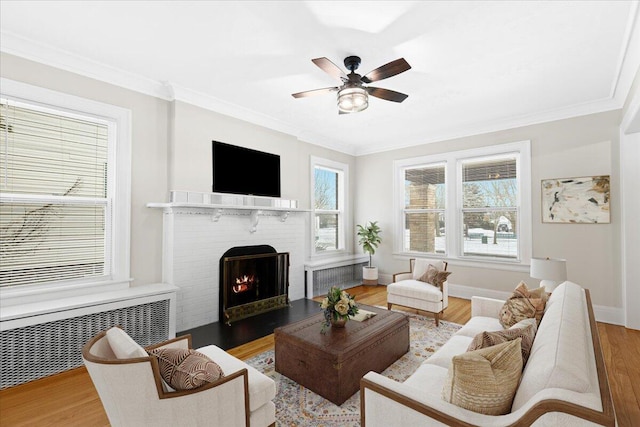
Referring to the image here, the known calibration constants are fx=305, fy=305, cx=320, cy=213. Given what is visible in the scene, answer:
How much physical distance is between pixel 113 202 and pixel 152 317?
1.31 metres

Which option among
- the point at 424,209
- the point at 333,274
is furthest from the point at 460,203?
the point at 333,274

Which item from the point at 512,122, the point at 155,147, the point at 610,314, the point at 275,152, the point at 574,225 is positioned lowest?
the point at 610,314

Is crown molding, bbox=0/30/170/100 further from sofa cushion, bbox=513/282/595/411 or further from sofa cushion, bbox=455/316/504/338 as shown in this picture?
sofa cushion, bbox=513/282/595/411

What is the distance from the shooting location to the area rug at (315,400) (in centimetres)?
205

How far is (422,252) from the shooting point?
18.7ft

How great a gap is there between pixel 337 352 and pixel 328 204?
4.08 metres

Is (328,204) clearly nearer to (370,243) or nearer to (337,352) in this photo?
(370,243)

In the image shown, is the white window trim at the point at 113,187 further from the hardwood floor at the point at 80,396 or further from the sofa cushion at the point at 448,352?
the sofa cushion at the point at 448,352

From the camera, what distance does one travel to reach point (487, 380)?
125 centimetres

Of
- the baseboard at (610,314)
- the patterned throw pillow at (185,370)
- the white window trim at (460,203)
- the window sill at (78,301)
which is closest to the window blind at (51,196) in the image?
the window sill at (78,301)

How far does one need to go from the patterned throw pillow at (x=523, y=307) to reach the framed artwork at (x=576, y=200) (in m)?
2.39

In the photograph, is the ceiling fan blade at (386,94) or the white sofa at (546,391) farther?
the ceiling fan blade at (386,94)

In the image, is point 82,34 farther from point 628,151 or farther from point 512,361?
point 628,151

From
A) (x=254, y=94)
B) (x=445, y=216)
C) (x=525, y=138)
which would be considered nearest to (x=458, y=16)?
(x=254, y=94)
